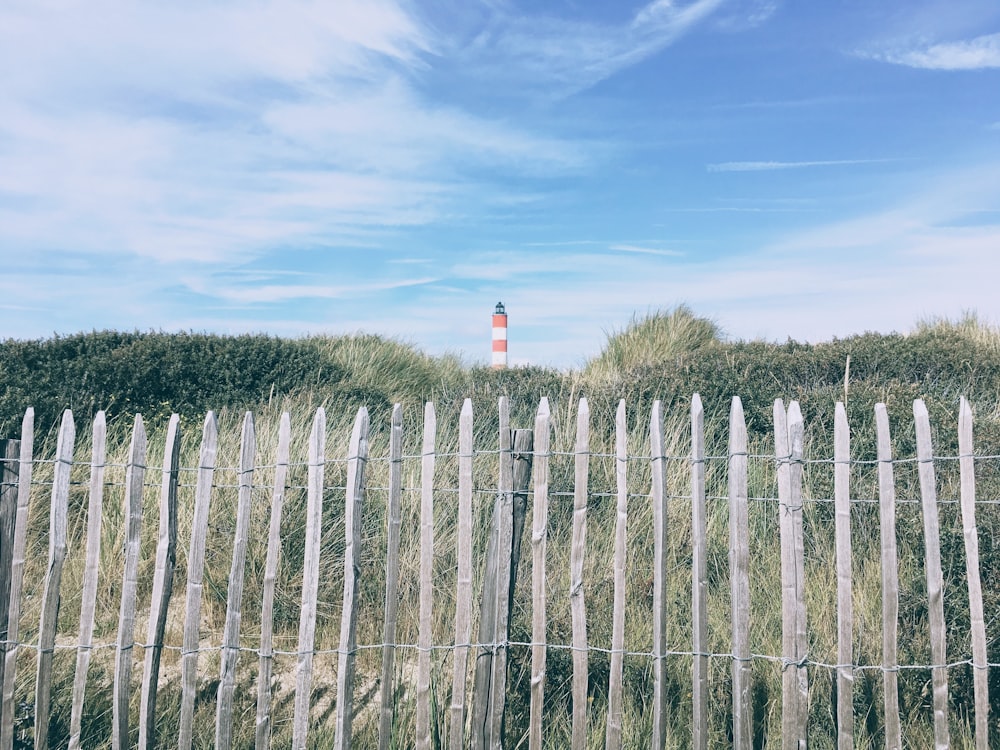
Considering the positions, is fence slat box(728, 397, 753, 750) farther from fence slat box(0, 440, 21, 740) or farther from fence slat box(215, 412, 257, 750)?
fence slat box(0, 440, 21, 740)

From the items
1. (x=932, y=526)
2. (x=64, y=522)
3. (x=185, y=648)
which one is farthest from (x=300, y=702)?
(x=932, y=526)

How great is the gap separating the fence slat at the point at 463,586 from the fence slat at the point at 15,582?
8.10ft

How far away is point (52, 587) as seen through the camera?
14.7 feet

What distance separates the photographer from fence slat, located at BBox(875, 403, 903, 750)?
3.89 metres

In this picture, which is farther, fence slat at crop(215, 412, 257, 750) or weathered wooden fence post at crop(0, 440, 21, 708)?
weathered wooden fence post at crop(0, 440, 21, 708)

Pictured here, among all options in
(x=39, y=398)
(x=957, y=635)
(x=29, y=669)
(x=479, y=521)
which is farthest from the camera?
(x=39, y=398)

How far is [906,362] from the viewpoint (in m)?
10.8

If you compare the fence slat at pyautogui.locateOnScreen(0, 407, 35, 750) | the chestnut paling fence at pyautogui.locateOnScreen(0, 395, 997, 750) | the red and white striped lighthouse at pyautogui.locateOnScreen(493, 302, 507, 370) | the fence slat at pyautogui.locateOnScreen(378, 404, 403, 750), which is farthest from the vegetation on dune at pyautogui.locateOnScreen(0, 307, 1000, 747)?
the red and white striped lighthouse at pyautogui.locateOnScreen(493, 302, 507, 370)

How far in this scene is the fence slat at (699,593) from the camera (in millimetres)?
3844

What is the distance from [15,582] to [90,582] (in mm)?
584

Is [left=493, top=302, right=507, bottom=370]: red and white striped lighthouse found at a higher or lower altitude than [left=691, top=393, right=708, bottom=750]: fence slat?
higher

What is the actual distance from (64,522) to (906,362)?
395 inches

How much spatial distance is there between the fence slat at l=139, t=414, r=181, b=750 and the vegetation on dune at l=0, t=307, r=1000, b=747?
0.52m

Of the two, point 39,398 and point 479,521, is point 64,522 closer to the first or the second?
point 479,521
